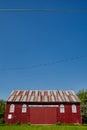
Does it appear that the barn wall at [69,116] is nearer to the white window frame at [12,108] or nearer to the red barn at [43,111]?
the red barn at [43,111]

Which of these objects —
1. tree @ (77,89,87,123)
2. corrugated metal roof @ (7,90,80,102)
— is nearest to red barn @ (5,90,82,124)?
corrugated metal roof @ (7,90,80,102)

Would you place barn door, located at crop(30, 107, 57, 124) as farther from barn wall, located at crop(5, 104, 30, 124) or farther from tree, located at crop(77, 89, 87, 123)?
tree, located at crop(77, 89, 87, 123)

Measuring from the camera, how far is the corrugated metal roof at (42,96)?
113ft

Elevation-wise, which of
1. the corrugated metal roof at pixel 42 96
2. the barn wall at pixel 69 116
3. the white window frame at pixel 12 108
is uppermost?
the corrugated metal roof at pixel 42 96

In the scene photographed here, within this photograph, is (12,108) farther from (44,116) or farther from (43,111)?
(44,116)

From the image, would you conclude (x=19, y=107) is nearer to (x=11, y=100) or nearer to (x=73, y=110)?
(x=11, y=100)

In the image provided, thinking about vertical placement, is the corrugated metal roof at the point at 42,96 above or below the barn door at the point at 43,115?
above

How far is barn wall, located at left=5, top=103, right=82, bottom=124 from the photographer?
111ft

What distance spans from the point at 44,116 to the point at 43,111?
89 centimetres

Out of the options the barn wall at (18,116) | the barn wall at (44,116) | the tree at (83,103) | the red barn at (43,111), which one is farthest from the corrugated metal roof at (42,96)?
the tree at (83,103)

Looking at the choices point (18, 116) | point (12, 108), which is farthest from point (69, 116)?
point (12, 108)

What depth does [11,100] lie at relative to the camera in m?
34.5

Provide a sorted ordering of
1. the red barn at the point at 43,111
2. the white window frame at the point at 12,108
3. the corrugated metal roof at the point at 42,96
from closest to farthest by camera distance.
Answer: the red barn at the point at 43,111, the white window frame at the point at 12,108, the corrugated metal roof at the point at 42,96

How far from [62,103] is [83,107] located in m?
9.81
